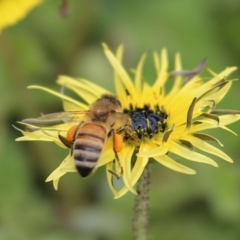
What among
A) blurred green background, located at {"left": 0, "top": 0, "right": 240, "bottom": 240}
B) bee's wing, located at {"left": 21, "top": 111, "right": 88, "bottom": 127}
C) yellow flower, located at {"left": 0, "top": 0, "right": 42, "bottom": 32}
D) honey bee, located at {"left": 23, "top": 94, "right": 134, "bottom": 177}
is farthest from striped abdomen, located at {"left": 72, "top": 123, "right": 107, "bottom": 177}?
blurred green background, located at {"left": 0, "top": 0, "right": 240, "bottom": 240}

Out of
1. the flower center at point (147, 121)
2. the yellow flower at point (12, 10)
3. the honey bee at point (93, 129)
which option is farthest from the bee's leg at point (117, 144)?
the yellow flower at point (12, 10)

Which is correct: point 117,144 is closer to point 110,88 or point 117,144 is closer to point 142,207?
point 142,207

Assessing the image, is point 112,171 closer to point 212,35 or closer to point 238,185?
point 238,185

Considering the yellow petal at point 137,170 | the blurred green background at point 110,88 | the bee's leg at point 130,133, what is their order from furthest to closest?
the blurred green background at point 110,88
the bee's leg at point 130,133
the yellow petal at point 137,170

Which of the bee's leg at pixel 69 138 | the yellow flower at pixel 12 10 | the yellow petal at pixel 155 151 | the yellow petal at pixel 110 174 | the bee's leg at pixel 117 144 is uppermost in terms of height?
the yellow flower at pixel 12 10

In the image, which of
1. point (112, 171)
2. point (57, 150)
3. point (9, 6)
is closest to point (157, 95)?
point (112, 171)

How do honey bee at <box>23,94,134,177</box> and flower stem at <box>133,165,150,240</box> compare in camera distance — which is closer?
honey bee at <box>23,94,134,177</box>

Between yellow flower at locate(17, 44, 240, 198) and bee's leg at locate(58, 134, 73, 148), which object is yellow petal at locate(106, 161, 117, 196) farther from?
bee's leg at locate(58, 134, 73, 148)

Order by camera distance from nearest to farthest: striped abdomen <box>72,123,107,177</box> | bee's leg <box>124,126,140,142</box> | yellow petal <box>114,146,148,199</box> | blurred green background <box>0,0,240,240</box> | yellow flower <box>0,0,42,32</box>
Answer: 1. striped abdomen <box>72,123,107,177</box>
2. yellow petal <box>114,146,148,199</box>
3. bee's leg <box>124,126,140,142</box>
4. yellow flower <box>0,0,42,32</box>
5. blurred green background <box>0,0,240,240</box>

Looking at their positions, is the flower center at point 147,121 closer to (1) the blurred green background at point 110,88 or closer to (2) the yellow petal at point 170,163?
(2) the yellow petal at point 170,163
